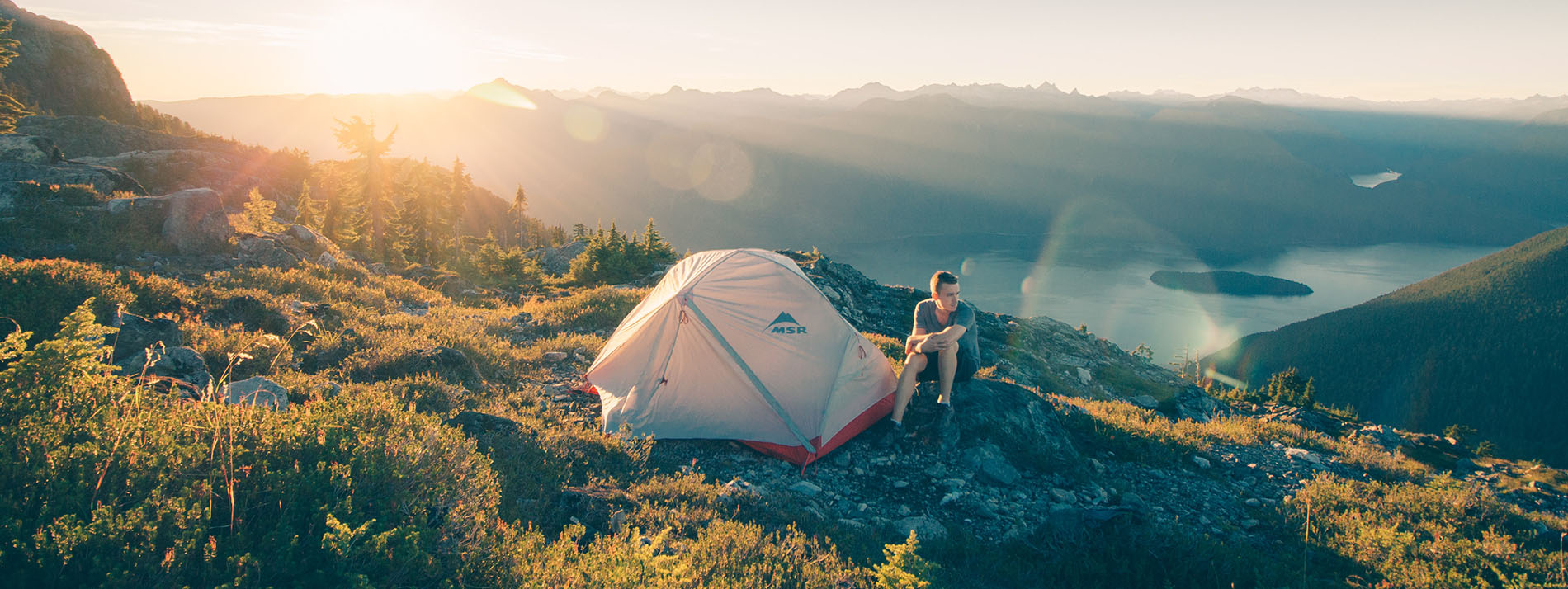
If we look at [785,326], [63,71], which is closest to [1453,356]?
[785,326]

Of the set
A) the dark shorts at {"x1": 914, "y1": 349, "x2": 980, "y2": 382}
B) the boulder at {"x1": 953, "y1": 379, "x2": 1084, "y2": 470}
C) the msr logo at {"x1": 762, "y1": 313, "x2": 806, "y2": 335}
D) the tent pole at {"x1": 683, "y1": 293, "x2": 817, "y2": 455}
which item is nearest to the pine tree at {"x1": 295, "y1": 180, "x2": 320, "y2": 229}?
the tent pole at {"x1": 683, "y1": 293, "x2": 817, "y2": 455}

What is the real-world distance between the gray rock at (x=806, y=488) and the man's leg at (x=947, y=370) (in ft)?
6.68

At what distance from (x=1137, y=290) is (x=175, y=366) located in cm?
15624

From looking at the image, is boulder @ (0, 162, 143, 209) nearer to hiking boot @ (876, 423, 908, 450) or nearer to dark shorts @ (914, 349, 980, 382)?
hiking boot @ (876, 423, 908, 450)

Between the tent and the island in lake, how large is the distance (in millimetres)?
163352

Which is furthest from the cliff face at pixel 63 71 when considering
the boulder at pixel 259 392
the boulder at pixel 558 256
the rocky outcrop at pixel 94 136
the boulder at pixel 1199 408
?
the boulder at pixel 1199 408

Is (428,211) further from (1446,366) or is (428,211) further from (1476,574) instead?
(1446,366)

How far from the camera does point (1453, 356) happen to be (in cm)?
10244

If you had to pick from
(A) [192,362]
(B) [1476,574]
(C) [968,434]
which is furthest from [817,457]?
(A) [192,362]

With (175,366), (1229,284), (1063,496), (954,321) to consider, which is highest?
(954,321)

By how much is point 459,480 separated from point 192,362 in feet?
15.2

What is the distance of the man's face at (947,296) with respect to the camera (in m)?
7.49

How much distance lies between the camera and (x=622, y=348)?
867cm

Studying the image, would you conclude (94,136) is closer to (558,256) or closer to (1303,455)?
(558,256)
